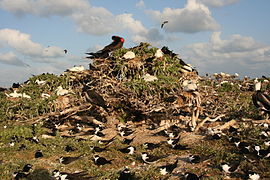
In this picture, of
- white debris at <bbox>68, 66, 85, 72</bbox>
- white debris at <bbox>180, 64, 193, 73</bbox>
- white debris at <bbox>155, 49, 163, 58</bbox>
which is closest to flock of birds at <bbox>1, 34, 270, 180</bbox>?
white debris at <bbox>68, 66, 85, 72</bbox>

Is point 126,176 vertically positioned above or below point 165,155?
below

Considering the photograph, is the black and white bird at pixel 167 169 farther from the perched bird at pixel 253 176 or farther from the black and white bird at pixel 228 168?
the perched bird at pixel 253 176

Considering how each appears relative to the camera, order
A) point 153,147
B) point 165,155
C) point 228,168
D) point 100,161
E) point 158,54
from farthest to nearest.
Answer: point 158,54 < point 153,147 < point 165,155 < point 100,161 < point 228,168

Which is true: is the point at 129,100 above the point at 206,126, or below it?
above

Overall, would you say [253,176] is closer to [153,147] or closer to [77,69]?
[153,147]

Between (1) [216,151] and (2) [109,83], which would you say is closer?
(1) [216,151]

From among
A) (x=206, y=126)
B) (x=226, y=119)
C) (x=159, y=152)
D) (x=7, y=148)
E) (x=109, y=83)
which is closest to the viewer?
(x=159, y=152)

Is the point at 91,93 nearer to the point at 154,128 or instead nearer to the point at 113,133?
the point at 113,133

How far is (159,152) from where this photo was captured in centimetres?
802

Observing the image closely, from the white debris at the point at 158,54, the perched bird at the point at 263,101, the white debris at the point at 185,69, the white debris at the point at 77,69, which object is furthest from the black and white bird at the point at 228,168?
the white debris at the point at 77,69

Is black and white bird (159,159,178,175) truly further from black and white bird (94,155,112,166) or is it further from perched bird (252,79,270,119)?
perched bird (252,79,270,119)

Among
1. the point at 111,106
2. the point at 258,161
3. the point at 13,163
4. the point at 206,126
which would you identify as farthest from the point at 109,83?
the point at 258,161

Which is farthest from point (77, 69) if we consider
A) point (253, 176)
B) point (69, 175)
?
point (253, 176)

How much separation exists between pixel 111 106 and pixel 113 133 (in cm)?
144
